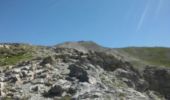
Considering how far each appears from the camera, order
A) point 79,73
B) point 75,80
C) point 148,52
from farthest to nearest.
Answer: point 148,52 < point 79,73 < point 75,80

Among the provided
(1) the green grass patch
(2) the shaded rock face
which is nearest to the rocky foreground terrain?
(2) the shaded rock face

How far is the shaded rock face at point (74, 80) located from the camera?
43.0 meters

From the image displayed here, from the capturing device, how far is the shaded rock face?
43000 millimetres

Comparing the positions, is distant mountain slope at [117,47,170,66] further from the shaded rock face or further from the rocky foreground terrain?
the shaded rock face

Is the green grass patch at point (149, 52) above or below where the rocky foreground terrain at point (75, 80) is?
above

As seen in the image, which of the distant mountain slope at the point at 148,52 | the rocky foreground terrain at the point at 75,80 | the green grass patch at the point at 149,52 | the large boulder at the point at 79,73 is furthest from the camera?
the green grass patch at the point at 149,52

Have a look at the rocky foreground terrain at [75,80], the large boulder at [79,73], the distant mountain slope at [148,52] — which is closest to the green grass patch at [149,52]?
the distant mountain slope at [148,52]

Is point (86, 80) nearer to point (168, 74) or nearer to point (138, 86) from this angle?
point (138, 86)

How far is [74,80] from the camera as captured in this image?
47.2m

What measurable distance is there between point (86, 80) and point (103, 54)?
53.1 ft

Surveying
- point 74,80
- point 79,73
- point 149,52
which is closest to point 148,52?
point 149,52

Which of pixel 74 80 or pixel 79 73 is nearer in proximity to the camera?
pixel 74 80

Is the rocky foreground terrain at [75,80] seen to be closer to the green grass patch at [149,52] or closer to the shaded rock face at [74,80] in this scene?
the shaded rock face at [74,80]

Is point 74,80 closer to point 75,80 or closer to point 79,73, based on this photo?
point 75,80
